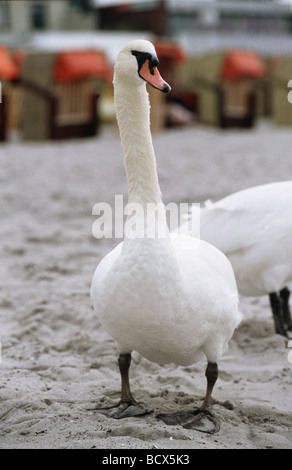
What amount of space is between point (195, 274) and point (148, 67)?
93 centimetres

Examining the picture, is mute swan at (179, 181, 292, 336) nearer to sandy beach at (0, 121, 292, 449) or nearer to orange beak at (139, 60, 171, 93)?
sandy beach at (0, 121, 292, 449)

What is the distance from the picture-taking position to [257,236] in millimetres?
3602

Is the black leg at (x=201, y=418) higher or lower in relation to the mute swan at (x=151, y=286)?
lower

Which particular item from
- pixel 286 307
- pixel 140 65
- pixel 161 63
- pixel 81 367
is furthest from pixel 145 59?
pixel 161 63

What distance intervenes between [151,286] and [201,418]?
77cm

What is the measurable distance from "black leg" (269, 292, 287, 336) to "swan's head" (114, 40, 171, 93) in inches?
75.0

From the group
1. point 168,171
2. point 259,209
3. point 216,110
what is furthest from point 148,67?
point 216,110

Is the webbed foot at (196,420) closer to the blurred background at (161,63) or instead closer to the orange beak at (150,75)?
the orange beak at (150,75)

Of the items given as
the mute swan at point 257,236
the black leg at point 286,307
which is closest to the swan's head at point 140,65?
the mute swan at point 257,236

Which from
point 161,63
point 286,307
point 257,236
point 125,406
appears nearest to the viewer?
point 125,406

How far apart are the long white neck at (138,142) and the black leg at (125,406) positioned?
819 mm

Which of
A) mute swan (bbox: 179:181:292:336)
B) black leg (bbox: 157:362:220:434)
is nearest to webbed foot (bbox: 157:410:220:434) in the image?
black leg (bbox: 157:362:220:434)

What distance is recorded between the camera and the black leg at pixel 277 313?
3.79 m

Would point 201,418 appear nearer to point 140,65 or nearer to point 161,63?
point 140,65
